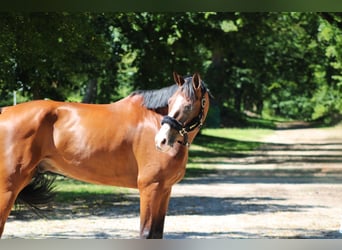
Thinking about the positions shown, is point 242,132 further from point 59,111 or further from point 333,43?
point 59,111

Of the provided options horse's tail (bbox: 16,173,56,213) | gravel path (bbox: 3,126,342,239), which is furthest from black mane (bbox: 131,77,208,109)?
gravel path (bbox: 3,126,342,239)

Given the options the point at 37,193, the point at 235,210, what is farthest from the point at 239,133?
the point at 37,193

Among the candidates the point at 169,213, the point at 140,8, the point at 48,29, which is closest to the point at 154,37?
the point at 48,29

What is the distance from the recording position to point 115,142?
13.7 ft

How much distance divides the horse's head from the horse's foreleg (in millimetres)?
228

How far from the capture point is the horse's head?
13.1 ft

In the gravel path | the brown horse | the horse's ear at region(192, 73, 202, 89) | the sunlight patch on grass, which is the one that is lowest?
the sunlight patch on grass

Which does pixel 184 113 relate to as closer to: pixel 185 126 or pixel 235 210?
pixel 185 126

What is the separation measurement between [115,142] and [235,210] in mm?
4479

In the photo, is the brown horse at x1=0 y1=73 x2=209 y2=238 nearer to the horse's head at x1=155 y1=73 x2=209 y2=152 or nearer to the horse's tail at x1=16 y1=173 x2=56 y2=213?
the horse's head at x1=155 y1=73 x2=209 y2=152

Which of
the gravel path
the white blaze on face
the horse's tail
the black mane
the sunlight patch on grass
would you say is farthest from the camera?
the sunlight patch on grass

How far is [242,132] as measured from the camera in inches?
849

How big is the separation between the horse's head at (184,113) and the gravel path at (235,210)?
2.52 metres

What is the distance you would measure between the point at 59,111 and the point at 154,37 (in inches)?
322
